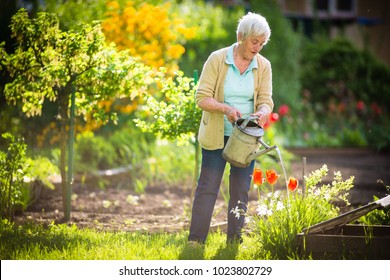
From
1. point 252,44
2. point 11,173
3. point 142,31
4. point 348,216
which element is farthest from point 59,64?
point 348,216

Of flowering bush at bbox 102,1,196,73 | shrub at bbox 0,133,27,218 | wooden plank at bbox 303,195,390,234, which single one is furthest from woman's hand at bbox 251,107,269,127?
flowering bush at bbox 102,1,196,73

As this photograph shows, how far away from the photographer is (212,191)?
3980 mm

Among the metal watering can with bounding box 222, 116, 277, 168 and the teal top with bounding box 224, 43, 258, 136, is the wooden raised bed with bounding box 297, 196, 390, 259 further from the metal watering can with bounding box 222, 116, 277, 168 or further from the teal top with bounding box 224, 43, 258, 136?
the teal top with bounding box 224, 43, 258, 136

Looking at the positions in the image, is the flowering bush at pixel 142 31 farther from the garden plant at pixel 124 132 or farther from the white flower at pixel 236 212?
the white flower at pixel 236 212

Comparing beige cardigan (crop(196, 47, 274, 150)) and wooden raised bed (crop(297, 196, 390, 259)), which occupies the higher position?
beige cardigan (crop(196, 47, 274, 150))

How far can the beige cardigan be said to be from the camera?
3863 mm

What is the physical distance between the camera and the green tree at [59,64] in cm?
453

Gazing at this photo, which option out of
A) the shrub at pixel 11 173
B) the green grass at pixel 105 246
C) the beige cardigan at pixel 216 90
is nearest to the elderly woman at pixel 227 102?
the beige cardigan at pixel 216 90

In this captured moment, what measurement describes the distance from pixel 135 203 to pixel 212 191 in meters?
1.72

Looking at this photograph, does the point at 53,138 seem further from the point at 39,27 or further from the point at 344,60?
the point at 344,60

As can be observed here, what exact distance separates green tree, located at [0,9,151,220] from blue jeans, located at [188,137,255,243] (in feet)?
3.19

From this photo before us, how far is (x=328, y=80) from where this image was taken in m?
10.9

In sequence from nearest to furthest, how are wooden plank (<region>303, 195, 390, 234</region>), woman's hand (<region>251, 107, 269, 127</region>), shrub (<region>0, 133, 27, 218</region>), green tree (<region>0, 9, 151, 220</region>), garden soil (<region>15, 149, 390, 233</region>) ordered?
wooden plank (<region>303, 195, 390, 234</region>) → woman's hand (<region>251, 107, 269, 127</region>) → green tree (<region>0, 9, 151, 220</region>) → shrub (<region>0, 133, 27, 218</region>) → garden soil (<region>15, 149, 390, 233</region>)
